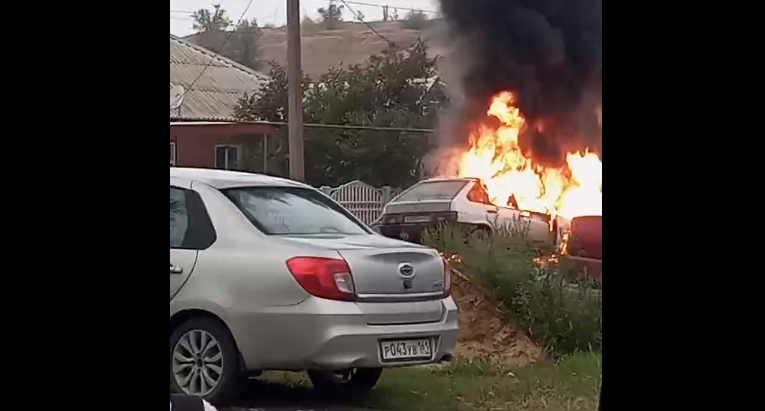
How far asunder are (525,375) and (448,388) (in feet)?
0.71

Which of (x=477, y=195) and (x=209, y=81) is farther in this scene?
(x=477, y=195)

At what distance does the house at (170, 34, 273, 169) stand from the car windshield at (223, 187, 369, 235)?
0.37ft

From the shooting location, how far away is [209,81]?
238 centimetres

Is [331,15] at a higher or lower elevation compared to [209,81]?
higher

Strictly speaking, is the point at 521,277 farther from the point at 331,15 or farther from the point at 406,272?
the point at 331,15

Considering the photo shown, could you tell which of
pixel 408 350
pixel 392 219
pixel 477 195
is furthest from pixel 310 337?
pixel 477 195

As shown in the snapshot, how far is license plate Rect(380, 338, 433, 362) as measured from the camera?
7.87 feet

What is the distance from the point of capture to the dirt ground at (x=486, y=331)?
243 cm

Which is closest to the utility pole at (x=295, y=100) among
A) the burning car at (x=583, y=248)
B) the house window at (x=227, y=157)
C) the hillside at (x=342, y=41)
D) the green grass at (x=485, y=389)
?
the hillside at (x=342, y=41)

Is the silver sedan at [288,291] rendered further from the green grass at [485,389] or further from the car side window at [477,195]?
the car side window at [477,195]

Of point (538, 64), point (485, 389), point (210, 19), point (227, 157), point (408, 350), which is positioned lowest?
point (485, 389)

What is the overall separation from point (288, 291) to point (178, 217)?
369mm
